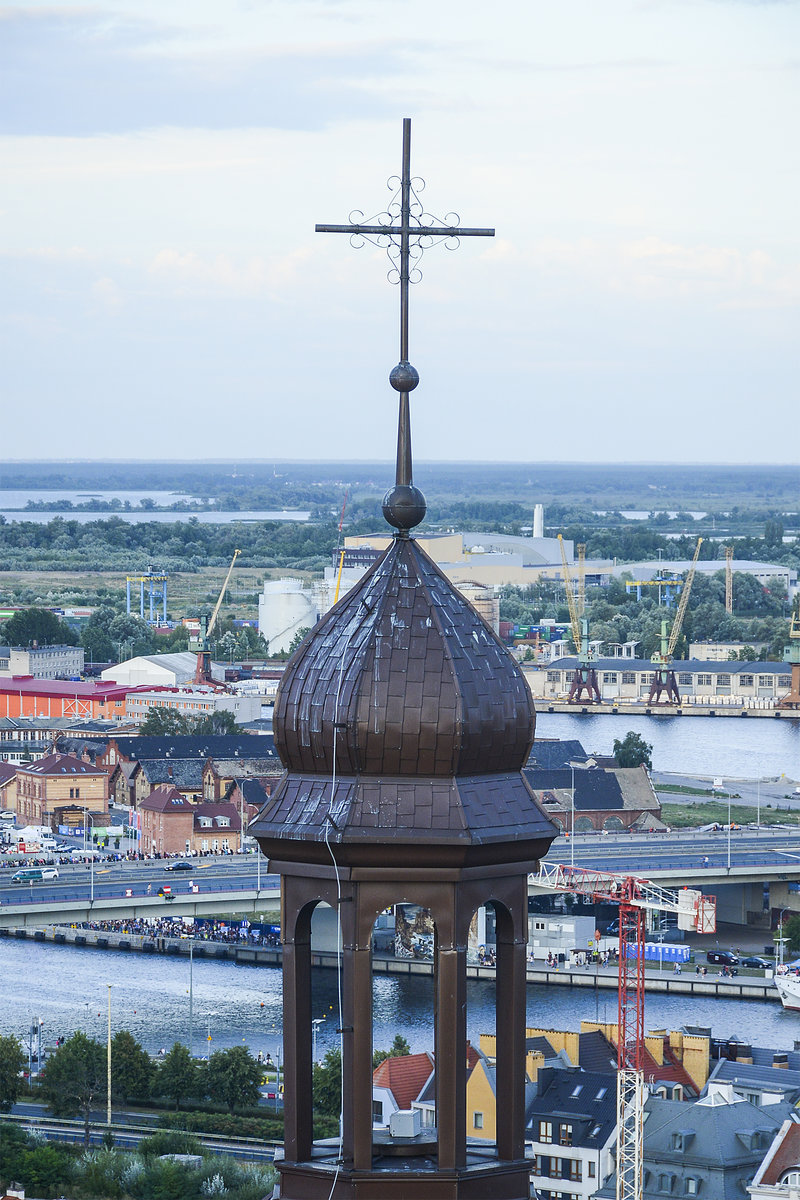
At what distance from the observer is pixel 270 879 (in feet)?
153

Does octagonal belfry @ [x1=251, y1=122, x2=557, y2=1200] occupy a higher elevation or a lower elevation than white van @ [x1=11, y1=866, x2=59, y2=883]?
higher

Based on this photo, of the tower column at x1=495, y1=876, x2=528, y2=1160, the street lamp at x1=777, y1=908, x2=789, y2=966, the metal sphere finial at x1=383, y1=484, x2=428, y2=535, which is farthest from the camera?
the street lamp at x1=777, y1=908, x2=789, y2=966

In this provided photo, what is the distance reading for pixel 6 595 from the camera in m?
128

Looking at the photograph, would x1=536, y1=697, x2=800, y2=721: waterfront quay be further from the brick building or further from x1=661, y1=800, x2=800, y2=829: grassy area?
the brick building

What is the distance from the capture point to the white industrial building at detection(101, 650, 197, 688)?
271 ft

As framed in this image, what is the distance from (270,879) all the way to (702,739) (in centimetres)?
3731

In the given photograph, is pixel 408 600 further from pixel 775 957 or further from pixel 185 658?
pixel 185 658

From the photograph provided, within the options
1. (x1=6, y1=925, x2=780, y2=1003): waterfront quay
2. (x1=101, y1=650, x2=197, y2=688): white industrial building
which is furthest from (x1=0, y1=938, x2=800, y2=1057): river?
(x1=101, y1=650, x2=197, y2=688): white industrial building

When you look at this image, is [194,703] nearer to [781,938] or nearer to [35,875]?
[35,875]

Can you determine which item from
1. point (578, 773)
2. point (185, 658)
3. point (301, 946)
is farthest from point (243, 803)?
point (301, 946)

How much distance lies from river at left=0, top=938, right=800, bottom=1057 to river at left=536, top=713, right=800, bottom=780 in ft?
95.0

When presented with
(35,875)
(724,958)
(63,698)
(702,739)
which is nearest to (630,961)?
(724,958)

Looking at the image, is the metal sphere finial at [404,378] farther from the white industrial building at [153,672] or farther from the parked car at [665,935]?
the white industrial building at [153,672]

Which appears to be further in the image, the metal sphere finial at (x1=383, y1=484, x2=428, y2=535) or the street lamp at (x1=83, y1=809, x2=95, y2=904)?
the street lamp at (x1=83, y1=809, x2=95, y2=904)
